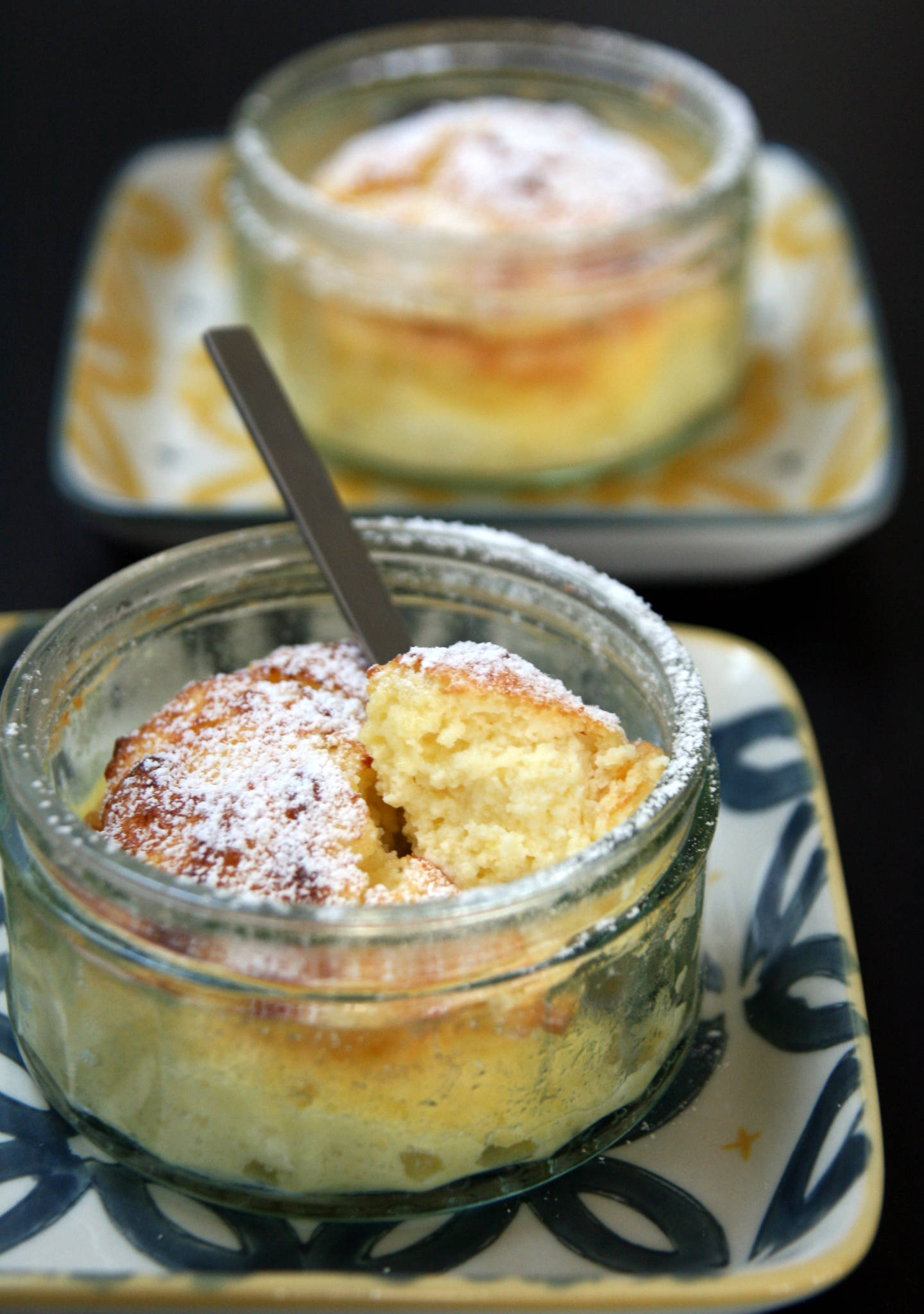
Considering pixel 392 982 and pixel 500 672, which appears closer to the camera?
pixel 392 982

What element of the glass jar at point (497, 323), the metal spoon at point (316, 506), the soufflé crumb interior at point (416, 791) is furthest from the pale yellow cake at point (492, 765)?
the glass jar at point (497, 323)

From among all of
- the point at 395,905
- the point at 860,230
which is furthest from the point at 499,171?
the point at 395,905

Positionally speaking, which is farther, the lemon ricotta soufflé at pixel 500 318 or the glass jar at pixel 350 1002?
the lemon ricotta soufflé at pixel 500 318

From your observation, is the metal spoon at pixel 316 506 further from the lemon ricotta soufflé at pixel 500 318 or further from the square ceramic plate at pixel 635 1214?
the lemon ricotta soufflé at pixel 500 318

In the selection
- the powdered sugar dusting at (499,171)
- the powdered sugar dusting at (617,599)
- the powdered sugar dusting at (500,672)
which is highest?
the powdered sugar dusting at (500,672)

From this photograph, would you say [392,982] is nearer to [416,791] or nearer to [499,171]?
[416,791]

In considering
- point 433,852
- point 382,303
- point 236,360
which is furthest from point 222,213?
point 433,852

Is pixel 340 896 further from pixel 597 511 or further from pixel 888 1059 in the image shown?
pixel 597 511

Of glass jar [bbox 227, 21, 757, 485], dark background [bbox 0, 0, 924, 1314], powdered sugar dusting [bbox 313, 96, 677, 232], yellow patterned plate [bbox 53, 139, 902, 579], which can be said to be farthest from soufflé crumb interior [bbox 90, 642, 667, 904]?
Answer: powdered sugar dusting [bbox 313, 96, 677, 232]
